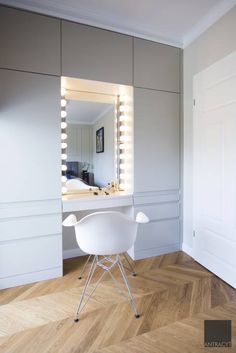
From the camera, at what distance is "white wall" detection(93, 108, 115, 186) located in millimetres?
2943

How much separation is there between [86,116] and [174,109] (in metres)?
1.12

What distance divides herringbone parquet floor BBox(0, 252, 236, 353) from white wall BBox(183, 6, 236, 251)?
0.78 m

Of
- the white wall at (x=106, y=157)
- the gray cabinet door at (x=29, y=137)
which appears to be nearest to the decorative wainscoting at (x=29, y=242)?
the gray cabinet door at (x=29, y=137)

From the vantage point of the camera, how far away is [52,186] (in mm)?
2311

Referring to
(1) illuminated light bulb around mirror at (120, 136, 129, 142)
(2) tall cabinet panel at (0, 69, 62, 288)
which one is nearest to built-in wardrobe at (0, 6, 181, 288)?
(2) tall cabinet panel at (0, 69, 62, 288)

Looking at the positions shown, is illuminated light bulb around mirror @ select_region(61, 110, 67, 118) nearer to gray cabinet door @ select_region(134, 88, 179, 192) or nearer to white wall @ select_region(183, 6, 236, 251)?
gray cabinet door @ select_region(134, 88, 179, 192)

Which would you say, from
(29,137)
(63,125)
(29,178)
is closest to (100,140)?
(63,125)

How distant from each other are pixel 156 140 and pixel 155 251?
1.40m

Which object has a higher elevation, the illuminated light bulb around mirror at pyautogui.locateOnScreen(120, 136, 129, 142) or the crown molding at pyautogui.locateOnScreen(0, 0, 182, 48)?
the crown molding at pyautogui.locateOnScreen(0, 0, 182, 48)

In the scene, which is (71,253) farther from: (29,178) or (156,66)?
(156,66)

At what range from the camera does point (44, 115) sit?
2256 mm

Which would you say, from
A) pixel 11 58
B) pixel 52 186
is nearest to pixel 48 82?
pixel 11 58

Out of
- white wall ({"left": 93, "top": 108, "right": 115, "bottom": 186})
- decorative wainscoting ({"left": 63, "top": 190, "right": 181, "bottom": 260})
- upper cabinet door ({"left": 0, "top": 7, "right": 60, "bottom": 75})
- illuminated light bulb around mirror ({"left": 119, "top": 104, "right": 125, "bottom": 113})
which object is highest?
upper cabinet door ({"left": 0, "top": 7, "right": 60, "bottom": 75})

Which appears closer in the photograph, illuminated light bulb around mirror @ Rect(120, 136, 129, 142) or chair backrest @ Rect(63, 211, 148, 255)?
chair backrest @ Rect(63, 211, 148, 255)
